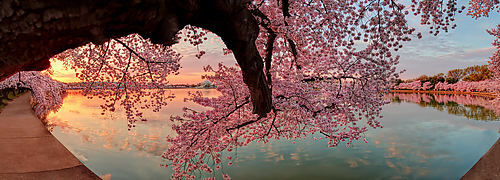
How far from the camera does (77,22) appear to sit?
1600 mm

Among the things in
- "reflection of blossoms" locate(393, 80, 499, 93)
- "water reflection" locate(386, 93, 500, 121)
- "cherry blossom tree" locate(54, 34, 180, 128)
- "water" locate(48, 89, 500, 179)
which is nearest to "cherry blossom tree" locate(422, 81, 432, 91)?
"reflection of blossoms" locate(393, 80, 499, 93)

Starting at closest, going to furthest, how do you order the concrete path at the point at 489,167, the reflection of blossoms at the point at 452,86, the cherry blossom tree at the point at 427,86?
1. the concrete path at the point at 489,167
2. the reflection of blossoms at the point at 452,86
3. the cherry blossom tree at the point at 427,86

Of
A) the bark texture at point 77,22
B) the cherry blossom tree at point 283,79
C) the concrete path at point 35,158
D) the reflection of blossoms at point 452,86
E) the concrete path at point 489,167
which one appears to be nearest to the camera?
the bark texture at point 77,22

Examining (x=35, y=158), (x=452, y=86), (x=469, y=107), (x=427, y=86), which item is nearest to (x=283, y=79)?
(x=35, y=158)

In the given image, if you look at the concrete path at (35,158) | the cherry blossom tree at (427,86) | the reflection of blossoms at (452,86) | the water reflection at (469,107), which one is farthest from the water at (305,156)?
the cherry blossom tree at (427,86)

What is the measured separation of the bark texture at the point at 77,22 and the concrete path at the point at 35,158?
17.2 feet

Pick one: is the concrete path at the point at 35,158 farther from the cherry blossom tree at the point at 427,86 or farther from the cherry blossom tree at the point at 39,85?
the cherry blossom tree at the point at 427,86

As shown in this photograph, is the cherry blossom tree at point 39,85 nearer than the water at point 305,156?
No

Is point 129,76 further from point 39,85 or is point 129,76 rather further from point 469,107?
point 469,107

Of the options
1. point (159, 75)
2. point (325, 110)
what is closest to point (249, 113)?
point (325, 110)

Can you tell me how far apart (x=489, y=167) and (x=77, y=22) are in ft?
28.7

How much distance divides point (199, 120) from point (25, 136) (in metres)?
8.31

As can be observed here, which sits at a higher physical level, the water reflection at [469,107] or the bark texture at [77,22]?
the bark texture at [77,22]

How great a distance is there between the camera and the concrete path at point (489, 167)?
5.64 m
